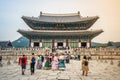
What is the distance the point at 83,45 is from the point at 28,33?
7.89m

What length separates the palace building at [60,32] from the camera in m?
28.0

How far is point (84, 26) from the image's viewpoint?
30.1 meters

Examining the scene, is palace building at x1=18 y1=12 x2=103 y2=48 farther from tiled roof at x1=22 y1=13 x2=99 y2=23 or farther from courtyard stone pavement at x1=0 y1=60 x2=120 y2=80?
courtyard stone pavement at x1=0 y1=60 x2=120 y2=80

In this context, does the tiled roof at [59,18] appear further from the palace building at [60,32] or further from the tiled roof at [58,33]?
the tiled roof at [58,33]

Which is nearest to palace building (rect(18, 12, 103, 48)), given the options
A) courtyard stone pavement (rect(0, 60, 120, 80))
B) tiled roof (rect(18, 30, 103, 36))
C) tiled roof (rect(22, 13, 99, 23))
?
tiled roof (rect(18, 30, 103, 36))

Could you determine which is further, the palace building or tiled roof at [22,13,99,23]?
tiled roof at [22,13,99,23]

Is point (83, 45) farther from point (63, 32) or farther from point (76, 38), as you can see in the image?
point (63, 32)

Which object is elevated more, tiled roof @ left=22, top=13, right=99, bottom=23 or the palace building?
tiled roof @ left=22, top=13, right=99, bottom=23

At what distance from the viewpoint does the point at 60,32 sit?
28203 millimetres

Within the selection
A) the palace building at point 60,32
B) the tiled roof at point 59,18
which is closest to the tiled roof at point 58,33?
the palace building at point 60,32

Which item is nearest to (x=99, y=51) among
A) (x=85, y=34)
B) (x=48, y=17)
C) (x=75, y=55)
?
(x=75, y=55)

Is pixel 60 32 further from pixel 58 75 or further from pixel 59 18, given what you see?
pixel 58 75

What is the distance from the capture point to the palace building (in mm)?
28000

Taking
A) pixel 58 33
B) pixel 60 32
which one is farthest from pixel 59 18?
pixel 58 33
